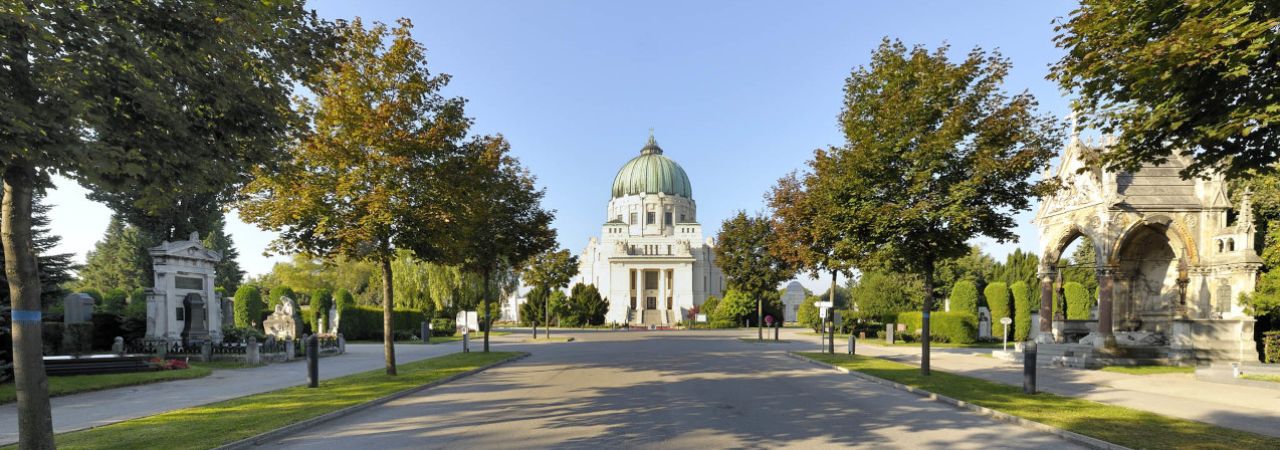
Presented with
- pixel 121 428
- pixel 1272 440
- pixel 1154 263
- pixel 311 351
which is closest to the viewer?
pixel 1272 440

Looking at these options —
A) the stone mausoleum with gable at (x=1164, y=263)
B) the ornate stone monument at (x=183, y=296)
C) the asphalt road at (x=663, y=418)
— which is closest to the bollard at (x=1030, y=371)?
the asphalt road at (x=663, y=418)

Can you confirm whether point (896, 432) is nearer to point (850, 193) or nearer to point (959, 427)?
point (959, 427)

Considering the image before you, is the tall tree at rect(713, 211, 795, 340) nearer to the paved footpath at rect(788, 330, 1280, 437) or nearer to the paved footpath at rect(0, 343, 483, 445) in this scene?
the paved footpath at rect(788, 330, 1280, 437)

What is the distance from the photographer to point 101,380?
15375 millimetres

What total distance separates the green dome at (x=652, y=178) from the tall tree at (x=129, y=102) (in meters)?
86.7

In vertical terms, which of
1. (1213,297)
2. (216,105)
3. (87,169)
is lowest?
(1213,297)

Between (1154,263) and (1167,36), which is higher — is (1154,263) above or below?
below

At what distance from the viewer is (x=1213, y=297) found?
70.2 feet

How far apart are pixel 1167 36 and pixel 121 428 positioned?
577 inches

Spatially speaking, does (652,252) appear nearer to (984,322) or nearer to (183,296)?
(984,322)

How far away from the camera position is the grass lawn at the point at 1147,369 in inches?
747

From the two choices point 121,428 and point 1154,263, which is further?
point 1154,263

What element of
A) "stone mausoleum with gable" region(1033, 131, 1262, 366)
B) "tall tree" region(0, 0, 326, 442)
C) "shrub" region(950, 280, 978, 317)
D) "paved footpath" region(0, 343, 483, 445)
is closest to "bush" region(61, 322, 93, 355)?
"paved footpath" region(0, 343, 483, 445)

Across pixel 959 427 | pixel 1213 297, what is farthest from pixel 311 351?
pixel 1213 297
